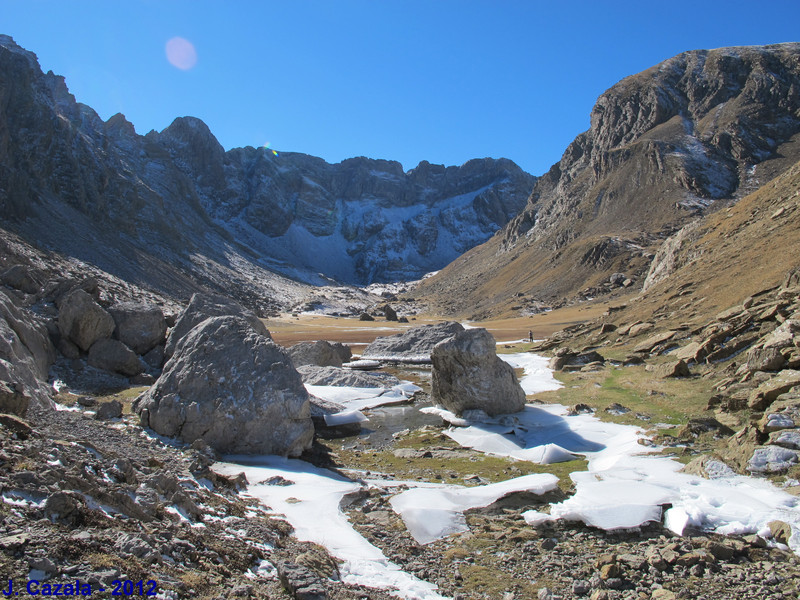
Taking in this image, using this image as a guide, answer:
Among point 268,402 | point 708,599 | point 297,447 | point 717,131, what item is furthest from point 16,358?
point 717,131

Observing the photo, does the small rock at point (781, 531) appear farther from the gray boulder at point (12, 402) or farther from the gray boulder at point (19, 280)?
the gray boulder at point (19, 280)

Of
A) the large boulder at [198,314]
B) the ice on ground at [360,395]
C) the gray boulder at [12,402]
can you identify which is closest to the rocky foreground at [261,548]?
the gray boulder at [12,402]

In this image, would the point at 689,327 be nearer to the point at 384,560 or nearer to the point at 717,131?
the point at 384,560

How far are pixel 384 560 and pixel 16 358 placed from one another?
47.7 feet

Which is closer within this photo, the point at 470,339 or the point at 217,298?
the point at 470,339

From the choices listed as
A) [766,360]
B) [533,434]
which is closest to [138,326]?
[533,434]

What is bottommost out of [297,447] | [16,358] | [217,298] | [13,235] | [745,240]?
[297,447]

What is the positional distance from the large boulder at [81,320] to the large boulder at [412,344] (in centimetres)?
2580

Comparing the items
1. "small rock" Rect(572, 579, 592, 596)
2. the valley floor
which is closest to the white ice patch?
the valley floor

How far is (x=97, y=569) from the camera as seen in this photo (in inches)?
204

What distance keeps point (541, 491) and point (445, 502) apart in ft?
7.01

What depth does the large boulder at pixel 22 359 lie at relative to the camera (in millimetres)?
11945

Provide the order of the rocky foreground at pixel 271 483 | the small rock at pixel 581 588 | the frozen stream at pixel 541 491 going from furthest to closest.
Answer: the frozen stream at pixel 541 491 → the small rock at pixel 581 588 → the rocky foreground at pixel 271 483

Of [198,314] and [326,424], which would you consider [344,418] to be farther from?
[198,314]
